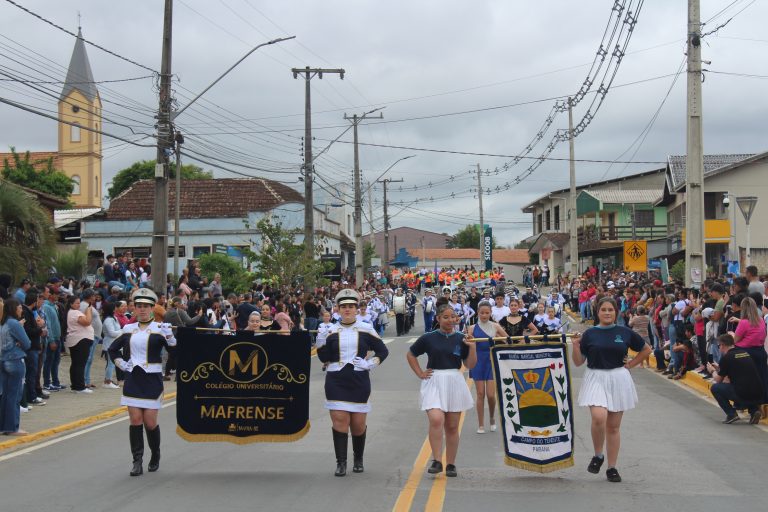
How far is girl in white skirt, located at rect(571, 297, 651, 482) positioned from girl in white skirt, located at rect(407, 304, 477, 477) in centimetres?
117

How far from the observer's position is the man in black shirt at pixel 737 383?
13922 millimetres

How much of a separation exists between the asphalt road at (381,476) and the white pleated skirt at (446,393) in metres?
0.72

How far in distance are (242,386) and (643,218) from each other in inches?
2468

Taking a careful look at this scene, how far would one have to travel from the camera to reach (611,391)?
9.41m

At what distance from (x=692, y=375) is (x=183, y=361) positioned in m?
13.1

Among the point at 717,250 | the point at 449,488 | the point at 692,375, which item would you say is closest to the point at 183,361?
the point at 449,488

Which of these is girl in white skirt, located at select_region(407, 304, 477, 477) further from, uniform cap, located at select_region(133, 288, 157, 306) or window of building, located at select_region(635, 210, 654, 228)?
window of building, located at select_region(635, 210, 654, 228)

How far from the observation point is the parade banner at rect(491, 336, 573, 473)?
9.48 metres

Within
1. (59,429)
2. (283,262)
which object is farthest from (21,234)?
(283,262)

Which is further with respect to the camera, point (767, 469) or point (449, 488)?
point (767, 469)

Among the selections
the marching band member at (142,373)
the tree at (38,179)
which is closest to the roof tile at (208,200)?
the tree at (38,179)

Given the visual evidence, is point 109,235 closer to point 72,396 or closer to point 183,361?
point 72,396

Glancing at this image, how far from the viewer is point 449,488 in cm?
914

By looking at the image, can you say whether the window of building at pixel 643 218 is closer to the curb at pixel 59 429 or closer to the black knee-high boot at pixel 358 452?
the curb at pixel 59 429
